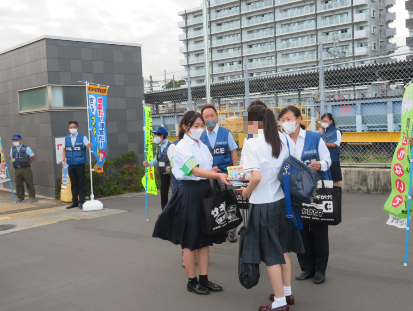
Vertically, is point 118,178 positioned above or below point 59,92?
below

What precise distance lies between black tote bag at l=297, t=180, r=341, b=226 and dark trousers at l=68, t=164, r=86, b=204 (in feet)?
19.4

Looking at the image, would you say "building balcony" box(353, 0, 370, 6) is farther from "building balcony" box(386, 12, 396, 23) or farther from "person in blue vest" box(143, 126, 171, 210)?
"person in blue vest" box(143, 126, 171, 210)

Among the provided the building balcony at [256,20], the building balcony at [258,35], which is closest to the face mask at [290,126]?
the building balcony at [258,35]

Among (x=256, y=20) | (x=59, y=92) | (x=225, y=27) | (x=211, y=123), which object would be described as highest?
(x=256, y=20)

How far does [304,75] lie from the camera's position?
16.4 meters

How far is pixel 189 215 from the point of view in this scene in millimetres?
3674

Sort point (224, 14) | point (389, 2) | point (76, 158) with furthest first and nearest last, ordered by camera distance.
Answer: point (224, 14) → point (389, 2) → point (76, 158)

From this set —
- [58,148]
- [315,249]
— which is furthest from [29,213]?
[315,249]

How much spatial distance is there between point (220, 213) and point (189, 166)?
1.71 feet

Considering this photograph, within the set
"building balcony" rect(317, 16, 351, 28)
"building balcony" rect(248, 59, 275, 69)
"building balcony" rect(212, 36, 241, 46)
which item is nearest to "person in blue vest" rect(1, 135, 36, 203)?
"building balcony" rect(248, 59, 275, 69)

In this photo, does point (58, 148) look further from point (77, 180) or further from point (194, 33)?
point (194, 33)

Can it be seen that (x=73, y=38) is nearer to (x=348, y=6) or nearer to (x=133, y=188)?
(x=133, y=188)

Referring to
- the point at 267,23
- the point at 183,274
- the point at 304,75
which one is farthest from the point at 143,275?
the point at 267,23

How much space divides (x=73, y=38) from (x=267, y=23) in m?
53.4
